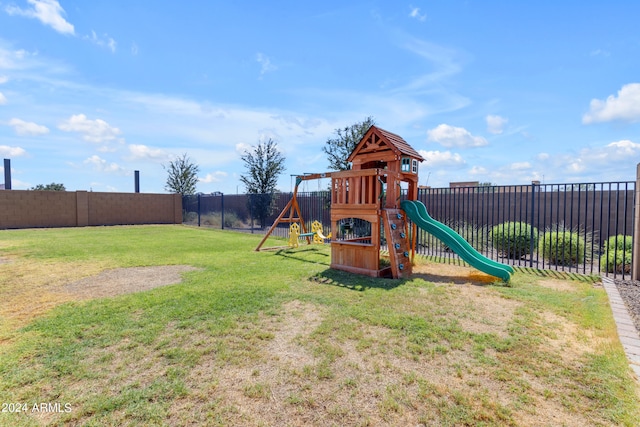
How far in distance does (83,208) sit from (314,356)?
20.8 m

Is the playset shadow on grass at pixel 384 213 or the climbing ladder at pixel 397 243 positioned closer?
the climbing ladder at pixel 397 243

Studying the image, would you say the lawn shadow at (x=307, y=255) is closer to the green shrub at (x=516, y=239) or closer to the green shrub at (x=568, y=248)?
the green shrub at (x=516, y=239)

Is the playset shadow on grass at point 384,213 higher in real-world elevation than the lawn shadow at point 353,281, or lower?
higher

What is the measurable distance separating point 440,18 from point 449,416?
714 centimetres

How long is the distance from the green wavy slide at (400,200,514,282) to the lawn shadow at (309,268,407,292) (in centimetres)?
120

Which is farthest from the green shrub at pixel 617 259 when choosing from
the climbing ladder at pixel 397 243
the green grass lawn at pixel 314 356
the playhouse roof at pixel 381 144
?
the playhouse roof at pixel 381 144

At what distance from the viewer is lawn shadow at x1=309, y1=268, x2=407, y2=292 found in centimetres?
496

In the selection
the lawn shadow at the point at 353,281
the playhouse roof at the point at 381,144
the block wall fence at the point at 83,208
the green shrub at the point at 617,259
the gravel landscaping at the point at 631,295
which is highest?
the playhouse roof at the point at 381,144

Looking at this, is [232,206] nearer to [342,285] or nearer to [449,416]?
[342,285]

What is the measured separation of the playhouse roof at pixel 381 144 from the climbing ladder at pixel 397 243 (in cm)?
128

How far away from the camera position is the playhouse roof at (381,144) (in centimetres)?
638

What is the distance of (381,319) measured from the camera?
11.5ft

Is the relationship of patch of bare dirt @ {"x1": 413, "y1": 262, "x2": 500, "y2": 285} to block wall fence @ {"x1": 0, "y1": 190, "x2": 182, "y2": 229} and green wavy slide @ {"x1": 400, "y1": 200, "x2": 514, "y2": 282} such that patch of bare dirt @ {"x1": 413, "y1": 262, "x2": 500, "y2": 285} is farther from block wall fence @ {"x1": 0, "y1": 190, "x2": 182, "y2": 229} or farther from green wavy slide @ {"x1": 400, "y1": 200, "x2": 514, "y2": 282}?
block wall fence @ {"x1": 0, "y1": 190, "x2": 182, "y2": 229}

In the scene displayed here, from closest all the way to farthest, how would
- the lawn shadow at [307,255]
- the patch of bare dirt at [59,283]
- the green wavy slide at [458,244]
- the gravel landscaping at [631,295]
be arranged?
the gravel landscaping at [631,295] < the patch of bare dirt at [59,283] < the green wavy slide at [458,244] < the lawn shadow at [307,255]
